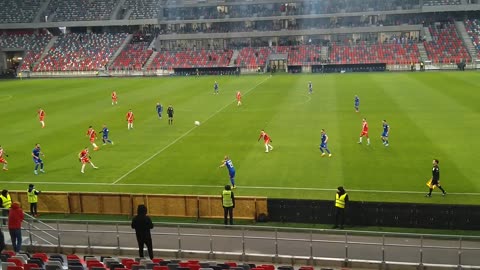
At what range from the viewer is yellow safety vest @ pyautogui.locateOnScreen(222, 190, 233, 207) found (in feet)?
62.5

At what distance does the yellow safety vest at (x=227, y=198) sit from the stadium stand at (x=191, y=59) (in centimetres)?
7359

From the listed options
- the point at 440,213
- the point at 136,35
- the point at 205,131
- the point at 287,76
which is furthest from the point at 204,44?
the point at 440,213

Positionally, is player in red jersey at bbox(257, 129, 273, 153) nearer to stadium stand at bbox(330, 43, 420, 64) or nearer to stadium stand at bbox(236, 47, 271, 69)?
stadium stand at bbox(330, 43, 420, 64)

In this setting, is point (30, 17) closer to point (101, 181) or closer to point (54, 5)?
point (54, 5)

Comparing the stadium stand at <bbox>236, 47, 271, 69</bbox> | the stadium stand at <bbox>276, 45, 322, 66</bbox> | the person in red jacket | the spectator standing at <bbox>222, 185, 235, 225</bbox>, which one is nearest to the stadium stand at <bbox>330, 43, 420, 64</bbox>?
the stadium stand at <bbox>276, 45, 322, 66</bbox>

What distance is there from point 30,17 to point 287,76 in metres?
55.4

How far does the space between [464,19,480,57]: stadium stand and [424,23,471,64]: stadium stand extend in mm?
1747

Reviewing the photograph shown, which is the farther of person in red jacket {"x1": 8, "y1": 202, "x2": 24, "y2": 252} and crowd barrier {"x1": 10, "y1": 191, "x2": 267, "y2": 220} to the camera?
crowd barrier {"x1": 10, "y1": 191, "x2": 267, "y2": 220}

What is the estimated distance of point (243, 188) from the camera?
2422cm

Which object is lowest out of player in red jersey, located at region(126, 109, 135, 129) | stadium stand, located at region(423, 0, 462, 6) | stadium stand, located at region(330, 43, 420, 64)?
player in red jersey, located at region(126, 109, 135, 129)

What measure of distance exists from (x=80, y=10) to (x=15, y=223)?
95.6m

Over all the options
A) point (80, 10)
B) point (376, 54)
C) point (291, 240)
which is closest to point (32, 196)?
point (291, 240)

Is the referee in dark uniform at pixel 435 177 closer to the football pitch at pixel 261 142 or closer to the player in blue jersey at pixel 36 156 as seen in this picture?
the football pitch at pixel 261 142

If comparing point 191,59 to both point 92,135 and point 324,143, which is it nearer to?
point 92,135
